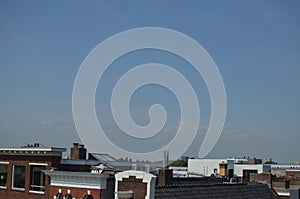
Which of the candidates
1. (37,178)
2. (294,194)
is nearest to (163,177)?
(37,178)

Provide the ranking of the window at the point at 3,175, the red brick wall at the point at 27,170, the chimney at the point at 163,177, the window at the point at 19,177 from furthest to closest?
the window at the point at 3,175
the window at the point at 19,177
the red brick wall at the point at 27,170
the chimney at the point at 163,177

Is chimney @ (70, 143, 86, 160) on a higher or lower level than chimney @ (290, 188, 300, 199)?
higher

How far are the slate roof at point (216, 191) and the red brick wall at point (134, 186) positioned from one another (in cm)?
78

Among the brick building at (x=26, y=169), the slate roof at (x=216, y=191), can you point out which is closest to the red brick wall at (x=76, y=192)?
the brick building at (x=26, y=169)

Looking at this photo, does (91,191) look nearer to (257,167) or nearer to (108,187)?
(108,187)

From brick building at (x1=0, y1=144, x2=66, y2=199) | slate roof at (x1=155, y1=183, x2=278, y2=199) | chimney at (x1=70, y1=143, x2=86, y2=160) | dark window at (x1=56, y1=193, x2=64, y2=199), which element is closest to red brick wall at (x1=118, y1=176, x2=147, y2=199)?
slate roof at (x1=155, y1=183, x2=278, y2=199)

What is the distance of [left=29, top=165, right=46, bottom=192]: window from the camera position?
3291 centimetres

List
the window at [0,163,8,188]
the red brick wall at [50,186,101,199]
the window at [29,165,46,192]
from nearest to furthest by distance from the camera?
the red brick wall at [50,186,101,199] < the window at [29,165,46,192] < the window at [0,163,8,188]

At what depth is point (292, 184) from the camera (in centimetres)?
4084

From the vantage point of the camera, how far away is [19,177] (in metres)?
35.7

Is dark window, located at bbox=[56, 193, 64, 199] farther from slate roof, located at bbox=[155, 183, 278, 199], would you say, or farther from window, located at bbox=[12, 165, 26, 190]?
window, located at bbox=[12, 165, 26, 190]

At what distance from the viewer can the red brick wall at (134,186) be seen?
24359mm

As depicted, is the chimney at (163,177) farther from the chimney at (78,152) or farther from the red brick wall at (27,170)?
the chimney at (78,152)

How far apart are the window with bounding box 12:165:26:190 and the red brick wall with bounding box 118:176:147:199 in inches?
493
